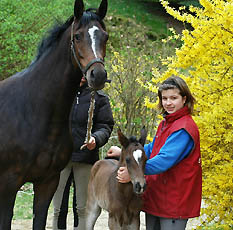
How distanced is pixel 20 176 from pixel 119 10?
21832 mm

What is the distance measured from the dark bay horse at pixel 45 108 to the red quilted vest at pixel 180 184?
0.73 meters

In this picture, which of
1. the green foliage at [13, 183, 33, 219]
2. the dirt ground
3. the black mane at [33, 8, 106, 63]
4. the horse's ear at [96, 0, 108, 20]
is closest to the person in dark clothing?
the black mane at [33, 8, 106, 63]

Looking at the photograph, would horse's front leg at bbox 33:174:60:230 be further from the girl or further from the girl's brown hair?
the girl's brown hair

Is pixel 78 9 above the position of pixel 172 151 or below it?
above

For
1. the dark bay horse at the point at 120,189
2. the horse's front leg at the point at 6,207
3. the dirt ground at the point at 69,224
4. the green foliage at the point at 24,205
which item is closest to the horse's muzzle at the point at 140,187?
the dark bay horse at the point at 120,189

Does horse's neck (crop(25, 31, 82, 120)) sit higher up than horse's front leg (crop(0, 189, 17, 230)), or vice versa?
horse's neck (crop(25, 31, 82, 120))

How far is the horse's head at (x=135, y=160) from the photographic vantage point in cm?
289

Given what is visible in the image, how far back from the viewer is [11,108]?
299 centimetres

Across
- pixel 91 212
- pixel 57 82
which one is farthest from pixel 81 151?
pixel 57 82

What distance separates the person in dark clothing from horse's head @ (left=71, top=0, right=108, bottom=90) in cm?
93

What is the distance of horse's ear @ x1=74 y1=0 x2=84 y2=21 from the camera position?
111 inches

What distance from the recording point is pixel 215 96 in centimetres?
405

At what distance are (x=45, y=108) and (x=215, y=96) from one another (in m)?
1.86

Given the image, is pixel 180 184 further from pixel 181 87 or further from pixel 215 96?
pixel 215 96
